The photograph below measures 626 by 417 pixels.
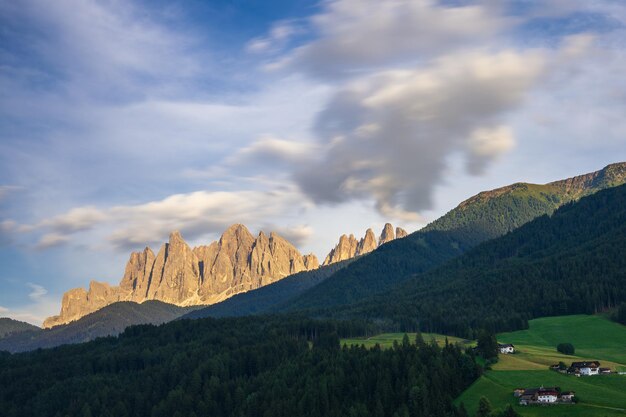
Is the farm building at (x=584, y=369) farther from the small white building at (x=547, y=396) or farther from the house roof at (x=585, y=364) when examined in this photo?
the small white building at (x=547, y=396)

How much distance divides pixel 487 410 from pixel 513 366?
4335 cm

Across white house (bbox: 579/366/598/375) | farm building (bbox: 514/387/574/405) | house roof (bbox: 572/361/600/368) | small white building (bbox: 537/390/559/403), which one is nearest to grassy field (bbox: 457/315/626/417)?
farm building (bbox: 514/387/574/405)

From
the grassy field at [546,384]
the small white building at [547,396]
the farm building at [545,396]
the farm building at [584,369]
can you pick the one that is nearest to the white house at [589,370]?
the farm building at [584,369]

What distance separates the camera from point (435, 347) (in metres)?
194

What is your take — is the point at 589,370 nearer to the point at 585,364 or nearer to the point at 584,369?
the point at 584,369

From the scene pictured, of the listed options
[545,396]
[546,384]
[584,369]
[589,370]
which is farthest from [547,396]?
[589,370]

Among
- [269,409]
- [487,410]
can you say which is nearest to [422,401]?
[487,410]

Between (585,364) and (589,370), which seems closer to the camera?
(589,370)

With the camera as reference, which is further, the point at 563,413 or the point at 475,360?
the point at 475,360

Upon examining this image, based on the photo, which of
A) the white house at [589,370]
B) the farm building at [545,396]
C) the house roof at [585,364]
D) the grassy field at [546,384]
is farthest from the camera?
the house roof at [585,364]

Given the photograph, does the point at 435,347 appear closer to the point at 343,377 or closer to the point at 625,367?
the point at 343,377

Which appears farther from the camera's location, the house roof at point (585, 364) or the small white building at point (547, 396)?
the house roof at point (585, 364)

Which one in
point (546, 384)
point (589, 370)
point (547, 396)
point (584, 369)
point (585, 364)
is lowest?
point (547, 396)

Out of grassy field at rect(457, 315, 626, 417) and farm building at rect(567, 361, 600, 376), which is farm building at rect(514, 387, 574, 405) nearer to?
grassy field at rect(457, 315, 626, 417)
